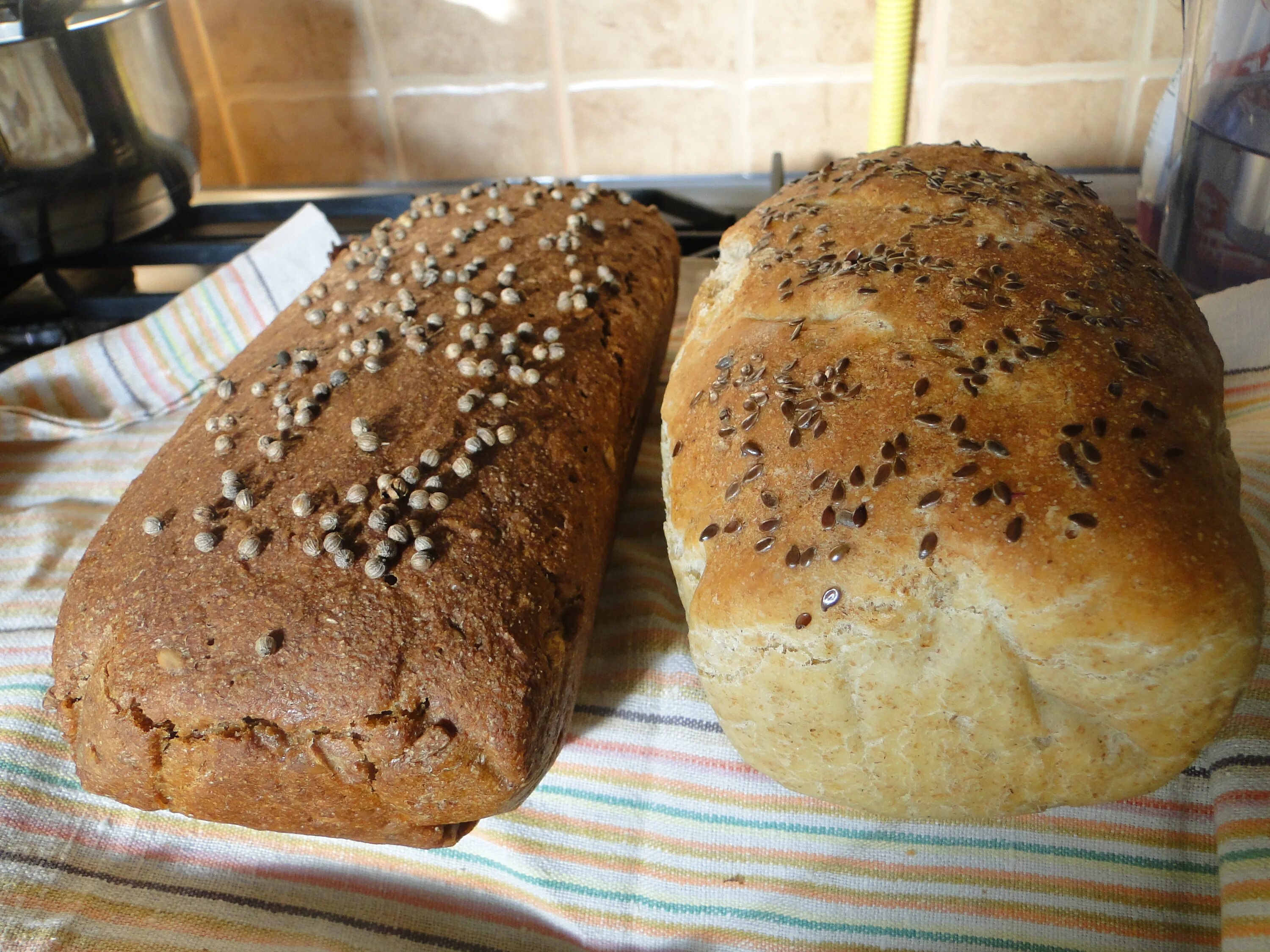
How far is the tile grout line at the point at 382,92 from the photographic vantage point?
1.78m

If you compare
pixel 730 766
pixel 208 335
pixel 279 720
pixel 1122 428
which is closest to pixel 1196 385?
pixel 1122 428

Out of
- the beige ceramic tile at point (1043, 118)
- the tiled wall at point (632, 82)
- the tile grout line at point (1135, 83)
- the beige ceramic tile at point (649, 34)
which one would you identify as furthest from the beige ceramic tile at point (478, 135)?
the tile grout line at point (1135, 83)

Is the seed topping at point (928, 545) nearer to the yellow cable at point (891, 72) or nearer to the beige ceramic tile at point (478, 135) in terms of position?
the yellow cable at point (891, 72)

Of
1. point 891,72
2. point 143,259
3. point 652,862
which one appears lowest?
point 652,862

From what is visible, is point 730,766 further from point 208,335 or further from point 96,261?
point 96,261

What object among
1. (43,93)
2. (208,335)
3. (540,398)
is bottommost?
(208,335)

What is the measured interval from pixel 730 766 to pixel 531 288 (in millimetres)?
653

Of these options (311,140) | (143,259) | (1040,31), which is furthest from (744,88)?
(143,259)

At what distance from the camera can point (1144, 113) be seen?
1.67m

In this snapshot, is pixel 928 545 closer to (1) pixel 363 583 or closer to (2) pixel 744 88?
(1) pixel 363 583

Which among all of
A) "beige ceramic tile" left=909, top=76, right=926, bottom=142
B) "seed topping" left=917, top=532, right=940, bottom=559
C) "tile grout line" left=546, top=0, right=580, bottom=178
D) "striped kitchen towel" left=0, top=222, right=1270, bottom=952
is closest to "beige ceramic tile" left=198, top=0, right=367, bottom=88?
"tile grout line" left=546, top=0, right=580, bottom=178

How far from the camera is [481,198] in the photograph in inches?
55.6

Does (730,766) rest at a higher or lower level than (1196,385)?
lower

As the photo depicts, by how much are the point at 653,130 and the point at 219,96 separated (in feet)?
3.00
